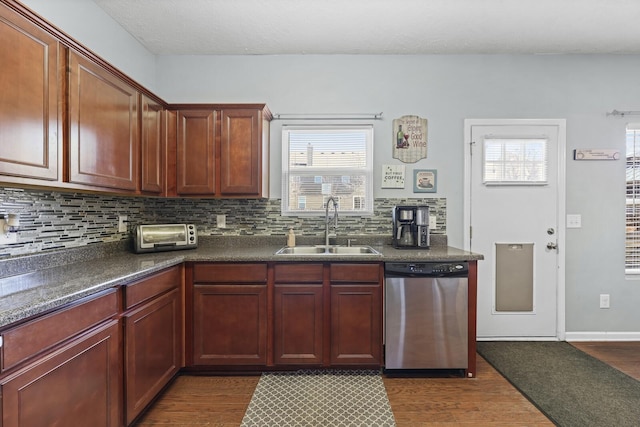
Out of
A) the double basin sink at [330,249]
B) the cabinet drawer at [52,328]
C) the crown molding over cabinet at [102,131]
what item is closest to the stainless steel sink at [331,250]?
the double basin sink at [330,249]

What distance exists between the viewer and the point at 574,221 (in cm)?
298

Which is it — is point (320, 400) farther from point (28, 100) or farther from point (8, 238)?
point (28, 100)

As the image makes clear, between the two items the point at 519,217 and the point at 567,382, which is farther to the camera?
the point at 519,217

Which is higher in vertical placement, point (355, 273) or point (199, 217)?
point (199, 217)

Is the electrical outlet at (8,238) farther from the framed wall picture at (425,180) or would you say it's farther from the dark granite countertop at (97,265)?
the framed wall picture at (425,180)

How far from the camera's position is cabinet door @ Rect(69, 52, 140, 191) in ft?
5.38

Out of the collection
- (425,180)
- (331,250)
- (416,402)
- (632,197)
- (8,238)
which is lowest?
(416,402)

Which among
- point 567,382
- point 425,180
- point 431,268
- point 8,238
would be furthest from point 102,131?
point 567,382

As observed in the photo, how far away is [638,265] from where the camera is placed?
9.88ft

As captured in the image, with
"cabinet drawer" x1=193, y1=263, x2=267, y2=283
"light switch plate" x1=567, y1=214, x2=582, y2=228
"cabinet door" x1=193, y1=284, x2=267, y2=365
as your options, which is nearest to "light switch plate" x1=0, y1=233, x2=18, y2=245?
"cabinet drawer" x1=193, y1=263, x2=267, y2=283

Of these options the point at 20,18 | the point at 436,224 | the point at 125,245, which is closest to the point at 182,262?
the point at 125,245

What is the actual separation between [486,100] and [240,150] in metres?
2.27

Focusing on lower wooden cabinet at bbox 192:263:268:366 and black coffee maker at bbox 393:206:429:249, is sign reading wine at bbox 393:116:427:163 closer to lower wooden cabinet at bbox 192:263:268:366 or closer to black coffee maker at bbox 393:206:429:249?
black coffee maker at bbox 393:206:429:249

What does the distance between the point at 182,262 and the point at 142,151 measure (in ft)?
2.72
